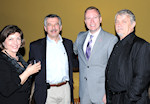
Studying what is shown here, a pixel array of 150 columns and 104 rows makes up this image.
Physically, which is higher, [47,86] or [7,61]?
[7,61]

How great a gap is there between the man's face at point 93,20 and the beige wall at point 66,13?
149 cm

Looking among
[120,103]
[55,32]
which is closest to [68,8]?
[55,32]

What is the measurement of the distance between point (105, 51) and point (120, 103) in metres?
0.79

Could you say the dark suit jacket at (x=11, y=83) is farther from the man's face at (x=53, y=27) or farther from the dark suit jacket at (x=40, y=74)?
the man's face at (x=53, y=27)

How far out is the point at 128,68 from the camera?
89.4 inches

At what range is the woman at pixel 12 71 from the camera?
84.2 inches

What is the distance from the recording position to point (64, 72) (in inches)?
123

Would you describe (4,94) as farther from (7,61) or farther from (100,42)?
(100,42)

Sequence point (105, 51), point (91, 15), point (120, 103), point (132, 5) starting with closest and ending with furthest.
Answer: point (120, 103) < point (105, 51) < point (91, 15) < point (132, 5)

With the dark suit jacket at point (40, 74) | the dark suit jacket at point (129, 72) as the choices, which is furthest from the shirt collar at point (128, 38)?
the dark suit jacket at point (40, 74)

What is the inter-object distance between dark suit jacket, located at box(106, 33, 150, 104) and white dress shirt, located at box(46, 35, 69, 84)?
876mm

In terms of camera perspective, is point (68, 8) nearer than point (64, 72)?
No

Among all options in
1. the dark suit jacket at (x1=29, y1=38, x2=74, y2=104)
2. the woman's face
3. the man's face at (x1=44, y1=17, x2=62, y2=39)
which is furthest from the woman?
the man's face at (x1=44, y1=17, x2=62, y2=39)

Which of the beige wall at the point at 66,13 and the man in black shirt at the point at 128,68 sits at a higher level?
the beige wall at the point at 66,13
